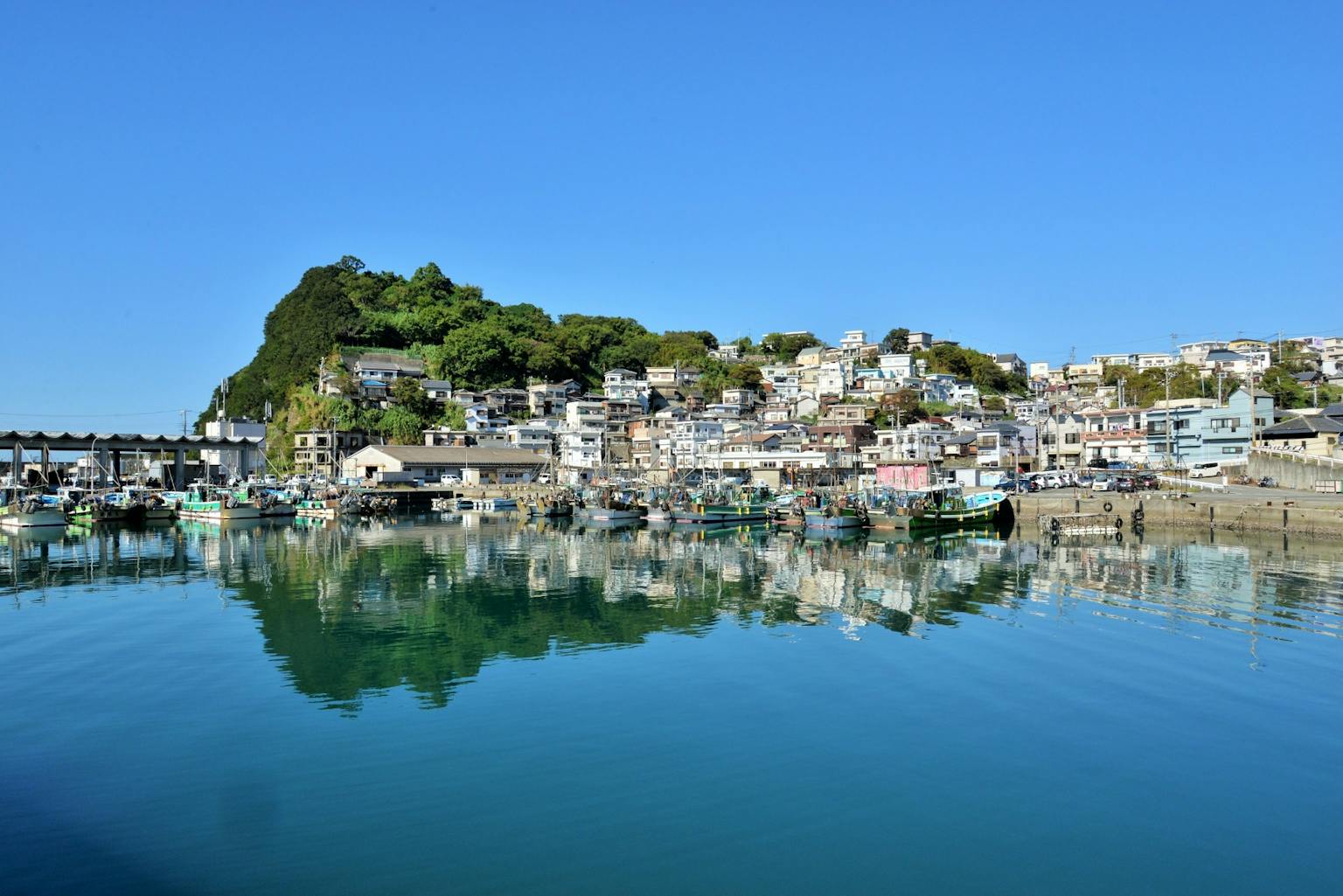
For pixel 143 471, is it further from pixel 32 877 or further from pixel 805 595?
pixel 32 877

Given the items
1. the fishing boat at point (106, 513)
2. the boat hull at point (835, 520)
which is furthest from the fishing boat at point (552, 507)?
the fishing boat at point (106, 513)

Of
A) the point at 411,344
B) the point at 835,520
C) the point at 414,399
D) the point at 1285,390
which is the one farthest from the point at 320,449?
the point at 1285,390

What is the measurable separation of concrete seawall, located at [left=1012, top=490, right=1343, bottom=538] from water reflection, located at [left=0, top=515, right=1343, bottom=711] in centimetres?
167

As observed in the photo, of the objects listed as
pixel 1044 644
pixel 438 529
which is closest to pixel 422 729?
pixel 1044 644

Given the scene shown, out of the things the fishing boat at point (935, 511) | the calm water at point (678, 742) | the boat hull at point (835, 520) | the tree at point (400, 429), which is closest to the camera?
the calm water at point (678, 742)

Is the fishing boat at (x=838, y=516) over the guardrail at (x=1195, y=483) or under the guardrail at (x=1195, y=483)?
under

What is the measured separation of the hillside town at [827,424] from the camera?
164ft

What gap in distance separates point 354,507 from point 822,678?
40958mm

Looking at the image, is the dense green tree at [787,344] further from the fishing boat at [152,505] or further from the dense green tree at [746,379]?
the fishing boat at [152,505]

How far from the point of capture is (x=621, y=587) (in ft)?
71.4

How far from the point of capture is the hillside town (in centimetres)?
4997

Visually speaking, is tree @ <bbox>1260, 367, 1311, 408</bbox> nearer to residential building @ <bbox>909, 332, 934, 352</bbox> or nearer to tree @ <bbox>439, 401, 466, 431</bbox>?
residential building @ <bbox>909, 332, 934, 352</bbox>

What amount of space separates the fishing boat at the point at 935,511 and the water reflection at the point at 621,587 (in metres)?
1.57

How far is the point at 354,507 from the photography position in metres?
49.2
